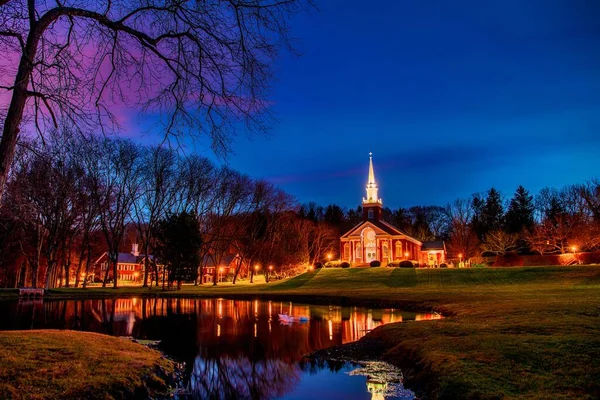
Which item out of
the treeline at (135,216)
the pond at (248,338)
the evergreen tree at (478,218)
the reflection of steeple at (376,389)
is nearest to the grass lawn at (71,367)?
the pond at (248,338)

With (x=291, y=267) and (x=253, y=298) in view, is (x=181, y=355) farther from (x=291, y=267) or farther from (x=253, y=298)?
(x=291, y=267)

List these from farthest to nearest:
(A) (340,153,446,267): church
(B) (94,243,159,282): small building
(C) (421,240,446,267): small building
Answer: (B) (94,243,159,282): small building < (C) (421,240,446,267): small building < (A) (340,153,446,267): church

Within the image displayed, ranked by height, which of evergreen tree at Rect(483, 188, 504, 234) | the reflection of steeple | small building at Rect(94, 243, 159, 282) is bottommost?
the reflection of steeple

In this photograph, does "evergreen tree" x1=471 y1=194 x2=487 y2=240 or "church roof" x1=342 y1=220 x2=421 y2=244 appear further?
"evergreen tree" x1=471 y1=194 x2=487 y2=240

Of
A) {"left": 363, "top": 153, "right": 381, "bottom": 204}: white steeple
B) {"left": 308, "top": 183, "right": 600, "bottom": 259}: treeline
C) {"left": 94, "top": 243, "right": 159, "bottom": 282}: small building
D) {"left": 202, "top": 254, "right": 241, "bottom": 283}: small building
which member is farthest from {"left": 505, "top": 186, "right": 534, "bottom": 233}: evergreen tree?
{"left": 94, "top": 243, "right": 159, "bottom": 282}: small building

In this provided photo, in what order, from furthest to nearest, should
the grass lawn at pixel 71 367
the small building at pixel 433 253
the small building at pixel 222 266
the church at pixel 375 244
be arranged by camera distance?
1. the small building at pixel 222 266
2. the small building at pixel 433 253
3. the church at pixel 375 244
4. the grass lawn at pixel 71 367

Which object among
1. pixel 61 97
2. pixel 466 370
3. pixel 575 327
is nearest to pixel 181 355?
pixel 466 370

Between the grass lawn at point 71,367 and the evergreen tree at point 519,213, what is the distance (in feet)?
249

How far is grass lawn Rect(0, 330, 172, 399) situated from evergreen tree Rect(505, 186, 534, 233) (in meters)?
75.9

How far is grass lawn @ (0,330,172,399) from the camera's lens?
26.4 feet

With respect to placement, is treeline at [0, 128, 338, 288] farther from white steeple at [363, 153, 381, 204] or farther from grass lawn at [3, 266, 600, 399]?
grass lawn at [3, 266, 600, 399]

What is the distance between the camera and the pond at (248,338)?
11.4 metres

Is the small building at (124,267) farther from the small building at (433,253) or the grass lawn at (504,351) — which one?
the grass lawn at (504,351)

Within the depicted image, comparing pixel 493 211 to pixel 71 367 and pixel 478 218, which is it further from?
pixel 71 367
